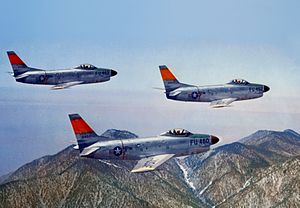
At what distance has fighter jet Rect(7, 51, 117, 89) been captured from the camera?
423 ft

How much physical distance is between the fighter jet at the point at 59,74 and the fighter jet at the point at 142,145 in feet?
62.7

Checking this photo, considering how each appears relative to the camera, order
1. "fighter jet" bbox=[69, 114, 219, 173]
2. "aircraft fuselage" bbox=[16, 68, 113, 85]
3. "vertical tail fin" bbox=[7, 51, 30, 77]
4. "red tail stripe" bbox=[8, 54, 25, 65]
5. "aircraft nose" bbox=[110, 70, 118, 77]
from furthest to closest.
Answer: "aircraft nose" bbox=[110, 70, 118, 77]
"red tail stripe" bbox=[8, 54, 25, 65]
"vertical tail fin" bbox=[7, 51, 30, 77]
"aircraft fuselage" bbox=[16, 68, 113, 85]
"fighter jet" bbox=[69, 114, 219, 173]

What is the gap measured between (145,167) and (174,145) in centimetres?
1416

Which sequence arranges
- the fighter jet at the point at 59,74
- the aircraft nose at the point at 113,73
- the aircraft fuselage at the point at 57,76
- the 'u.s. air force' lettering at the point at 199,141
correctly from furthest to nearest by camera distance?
the aircraft nose at the point at 113,73, the fighter jet at the point at 59,74, the aircraft fuselage at the point at 57,76, the 'u.s. air force' lettering at the point at 199,141

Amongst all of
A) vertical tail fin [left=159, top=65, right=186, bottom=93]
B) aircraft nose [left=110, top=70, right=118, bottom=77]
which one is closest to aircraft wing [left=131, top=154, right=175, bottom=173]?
vertical tail fin [left=159, top=65, right=186, bottom=93]

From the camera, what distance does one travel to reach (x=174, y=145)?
112812 mm

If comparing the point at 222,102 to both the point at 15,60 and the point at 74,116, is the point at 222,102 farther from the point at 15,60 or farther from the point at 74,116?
the point at 15,60

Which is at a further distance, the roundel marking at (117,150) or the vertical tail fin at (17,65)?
the vertical tail fin at (17,65)

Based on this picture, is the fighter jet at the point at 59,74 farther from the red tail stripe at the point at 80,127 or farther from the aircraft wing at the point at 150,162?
the aircraft wing at the point at 150,162

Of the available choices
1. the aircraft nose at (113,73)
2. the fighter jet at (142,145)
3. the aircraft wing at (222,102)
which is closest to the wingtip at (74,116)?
the fighter jet at (142,145)

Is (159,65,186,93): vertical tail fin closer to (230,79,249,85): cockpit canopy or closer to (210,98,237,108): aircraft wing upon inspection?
(210,98,237,108): aircraft wing

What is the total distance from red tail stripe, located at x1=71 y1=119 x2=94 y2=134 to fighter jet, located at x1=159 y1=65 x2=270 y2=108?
98.9 ft

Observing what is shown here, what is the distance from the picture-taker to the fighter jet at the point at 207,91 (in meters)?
133

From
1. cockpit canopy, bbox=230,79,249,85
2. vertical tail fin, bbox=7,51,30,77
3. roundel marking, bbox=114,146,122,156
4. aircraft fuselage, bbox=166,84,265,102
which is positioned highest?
vertical tail fin, bbox=7,51,30,77
